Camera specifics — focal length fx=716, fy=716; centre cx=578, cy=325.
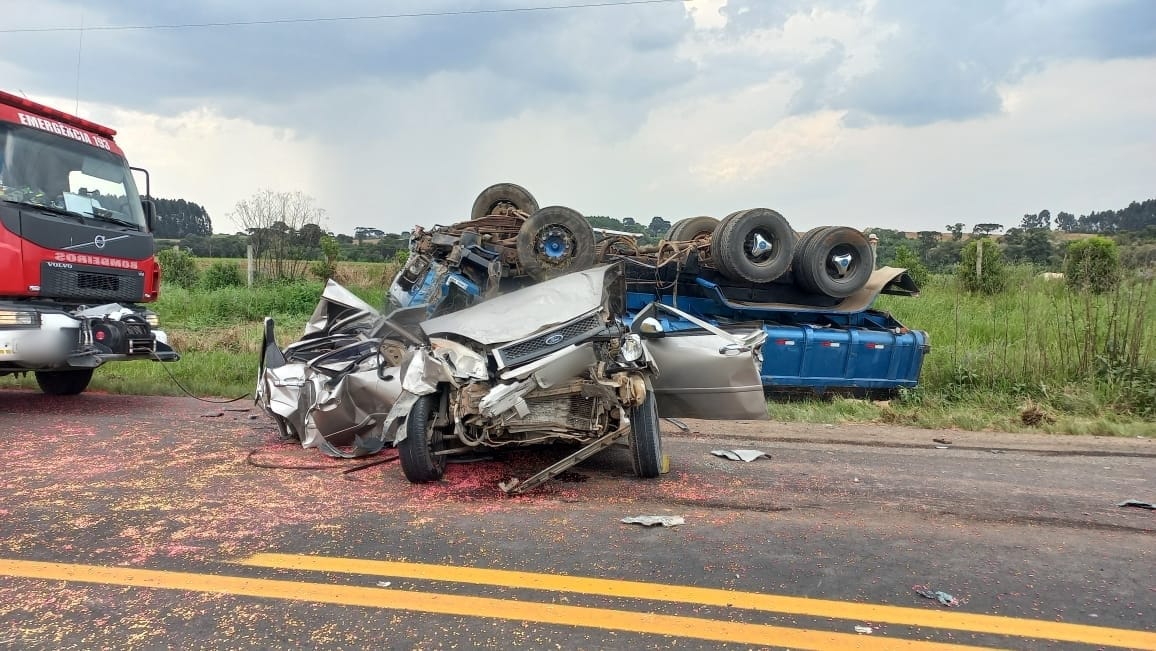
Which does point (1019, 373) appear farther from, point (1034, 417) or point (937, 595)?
point (937, 595)

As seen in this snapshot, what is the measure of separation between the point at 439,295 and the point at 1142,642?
6.53 metres

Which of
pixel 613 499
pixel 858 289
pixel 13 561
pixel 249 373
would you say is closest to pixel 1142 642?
pixel 613 499

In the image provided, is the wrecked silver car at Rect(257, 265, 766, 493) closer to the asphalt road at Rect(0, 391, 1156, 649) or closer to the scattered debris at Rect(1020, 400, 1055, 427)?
the asphalt road at Rect(0, 391, 1156, 649)

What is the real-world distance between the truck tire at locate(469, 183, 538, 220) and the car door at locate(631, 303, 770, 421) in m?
4.61

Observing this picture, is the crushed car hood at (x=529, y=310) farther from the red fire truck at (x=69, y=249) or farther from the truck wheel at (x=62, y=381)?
the truck wheel at (x=62, y=381)

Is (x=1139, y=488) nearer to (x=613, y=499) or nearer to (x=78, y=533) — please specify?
(x=613, y=499)

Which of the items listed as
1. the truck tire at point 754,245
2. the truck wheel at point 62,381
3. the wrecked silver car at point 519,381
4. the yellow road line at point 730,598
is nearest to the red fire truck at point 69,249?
the truck wheel at point 62,381

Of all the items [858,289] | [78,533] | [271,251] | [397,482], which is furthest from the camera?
[271,251]

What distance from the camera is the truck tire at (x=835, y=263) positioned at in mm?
9281

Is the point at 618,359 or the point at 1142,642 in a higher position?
the point at 618,359

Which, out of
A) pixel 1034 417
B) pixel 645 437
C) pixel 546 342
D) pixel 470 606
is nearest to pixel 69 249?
pixel 546 342

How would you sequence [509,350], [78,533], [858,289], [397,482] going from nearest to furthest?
[78,533]
[509,350]
[397,482]
[858,289]

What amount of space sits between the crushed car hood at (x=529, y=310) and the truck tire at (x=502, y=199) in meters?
4.34

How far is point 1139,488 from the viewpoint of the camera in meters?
4.94
